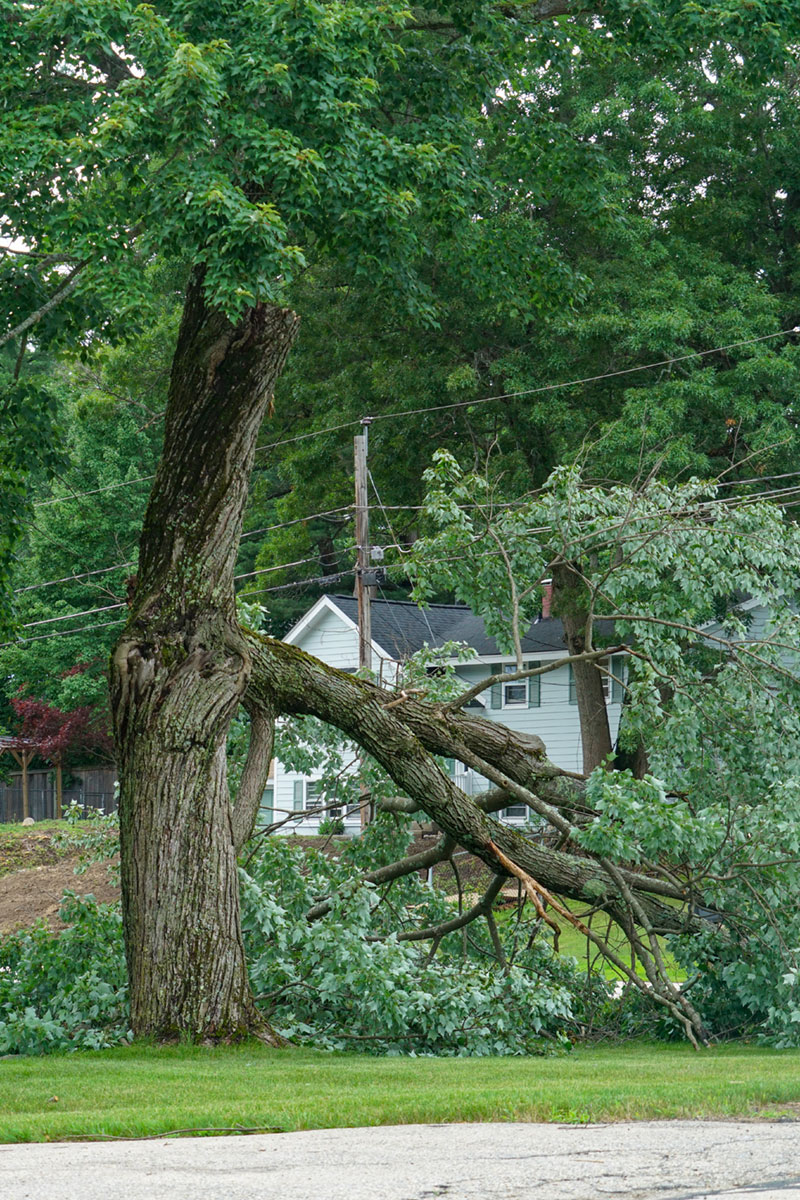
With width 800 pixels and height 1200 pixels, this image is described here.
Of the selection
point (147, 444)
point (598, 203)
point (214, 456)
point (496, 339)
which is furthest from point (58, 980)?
point (147, 444)

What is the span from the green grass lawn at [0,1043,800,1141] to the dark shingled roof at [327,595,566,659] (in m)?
20.5

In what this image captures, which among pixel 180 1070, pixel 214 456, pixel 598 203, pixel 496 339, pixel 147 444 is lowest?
pixel 180 1070

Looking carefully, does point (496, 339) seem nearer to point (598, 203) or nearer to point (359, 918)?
point (598, 203)

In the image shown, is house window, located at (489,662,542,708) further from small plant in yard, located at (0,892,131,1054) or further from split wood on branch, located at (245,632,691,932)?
small plant in yard, located at (0,892,131,1054)

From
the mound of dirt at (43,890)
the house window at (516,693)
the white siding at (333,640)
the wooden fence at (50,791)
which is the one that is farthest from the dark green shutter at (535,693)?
the wooden fence at (50,791)

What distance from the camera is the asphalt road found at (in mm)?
4145

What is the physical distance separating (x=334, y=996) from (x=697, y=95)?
688 inches

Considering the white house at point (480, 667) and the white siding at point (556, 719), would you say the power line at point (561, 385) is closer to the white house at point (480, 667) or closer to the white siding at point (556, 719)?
the white house at point (480, 667)

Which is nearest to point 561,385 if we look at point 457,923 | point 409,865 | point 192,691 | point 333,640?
point 409,865

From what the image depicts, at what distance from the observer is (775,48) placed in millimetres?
9812

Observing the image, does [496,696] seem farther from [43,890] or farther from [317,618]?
[43,890]

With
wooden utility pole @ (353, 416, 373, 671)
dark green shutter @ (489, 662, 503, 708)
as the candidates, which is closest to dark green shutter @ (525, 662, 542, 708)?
dark green shutter @ (489, 662, 503, 708)

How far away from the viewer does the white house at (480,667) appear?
3009cm

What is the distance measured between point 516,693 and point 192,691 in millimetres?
23097
